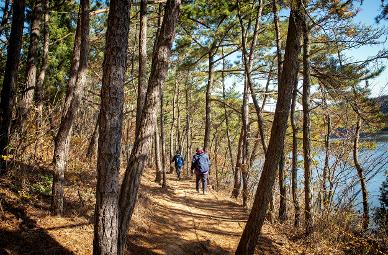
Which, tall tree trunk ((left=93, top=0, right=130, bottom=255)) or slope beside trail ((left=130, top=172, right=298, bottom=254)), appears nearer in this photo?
tall tree trunk ((left=93, top=0, right=130, bottom=255))

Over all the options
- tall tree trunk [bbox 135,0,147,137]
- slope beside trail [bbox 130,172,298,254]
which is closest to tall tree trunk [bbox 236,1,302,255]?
slope beside trail [bbox 130,172,298,254]

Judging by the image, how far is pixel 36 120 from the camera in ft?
21.1

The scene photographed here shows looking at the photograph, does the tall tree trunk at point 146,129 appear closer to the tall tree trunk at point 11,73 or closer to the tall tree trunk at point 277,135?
the tall tree trunk at point 277,135

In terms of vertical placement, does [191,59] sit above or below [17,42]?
above

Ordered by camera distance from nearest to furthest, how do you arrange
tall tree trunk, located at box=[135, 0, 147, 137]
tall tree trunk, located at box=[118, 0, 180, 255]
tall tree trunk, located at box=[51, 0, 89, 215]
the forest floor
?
tall tree trunk, located at box=[118, 0, 180, 255]
the forest floor
tall tree trunk, located at box=[51, 0, 89, 215]
tall tree trunk, located at box=[135, 0, 147, 137]

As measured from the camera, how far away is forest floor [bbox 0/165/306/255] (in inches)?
192

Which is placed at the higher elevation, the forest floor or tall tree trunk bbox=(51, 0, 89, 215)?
tall tree trunk bbox=(51, 0, 89, 215)

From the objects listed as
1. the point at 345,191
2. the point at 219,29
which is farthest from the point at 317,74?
the point at 219,29

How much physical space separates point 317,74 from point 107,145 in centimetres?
583

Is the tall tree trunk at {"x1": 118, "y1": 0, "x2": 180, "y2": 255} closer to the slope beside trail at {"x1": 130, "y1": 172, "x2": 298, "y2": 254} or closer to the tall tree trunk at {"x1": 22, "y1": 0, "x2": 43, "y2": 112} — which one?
the slope beside trail at {"x1": 130, "y1": 172, "x2": 298, "y2": 254}

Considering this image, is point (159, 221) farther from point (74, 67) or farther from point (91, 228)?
point (74, 67)

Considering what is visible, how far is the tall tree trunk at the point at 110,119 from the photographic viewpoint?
3.99m

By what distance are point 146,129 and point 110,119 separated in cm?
92

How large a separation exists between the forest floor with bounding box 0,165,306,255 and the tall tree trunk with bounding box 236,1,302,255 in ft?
2.99
